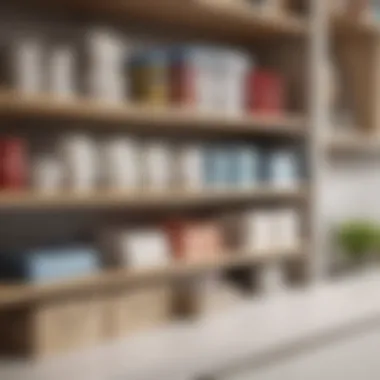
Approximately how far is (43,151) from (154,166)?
29cm

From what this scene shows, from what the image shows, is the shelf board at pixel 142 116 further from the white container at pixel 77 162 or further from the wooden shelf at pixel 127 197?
the wooden shelf at pixel 127 197

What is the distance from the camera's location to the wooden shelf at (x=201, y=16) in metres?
2.04

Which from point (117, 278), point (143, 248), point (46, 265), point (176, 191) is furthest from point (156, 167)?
point (46, 265)

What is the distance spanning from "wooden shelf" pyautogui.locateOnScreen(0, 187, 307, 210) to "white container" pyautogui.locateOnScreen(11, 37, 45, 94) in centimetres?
24

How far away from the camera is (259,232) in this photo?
229 cm

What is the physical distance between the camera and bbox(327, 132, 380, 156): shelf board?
104 inches

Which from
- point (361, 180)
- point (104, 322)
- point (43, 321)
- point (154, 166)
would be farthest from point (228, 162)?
point (361, 180)

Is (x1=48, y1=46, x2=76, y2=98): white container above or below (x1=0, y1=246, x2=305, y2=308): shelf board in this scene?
above

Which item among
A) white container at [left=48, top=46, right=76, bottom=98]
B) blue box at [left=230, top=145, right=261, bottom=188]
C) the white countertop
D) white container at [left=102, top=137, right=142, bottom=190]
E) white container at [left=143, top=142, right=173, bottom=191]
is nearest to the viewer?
the white countertop

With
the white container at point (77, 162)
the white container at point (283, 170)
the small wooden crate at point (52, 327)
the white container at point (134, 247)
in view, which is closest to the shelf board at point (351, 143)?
the white container at point (283, 170)

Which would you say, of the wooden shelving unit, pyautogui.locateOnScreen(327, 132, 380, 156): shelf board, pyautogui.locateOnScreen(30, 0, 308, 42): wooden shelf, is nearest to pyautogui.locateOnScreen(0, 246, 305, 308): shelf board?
the wooden shelving unit

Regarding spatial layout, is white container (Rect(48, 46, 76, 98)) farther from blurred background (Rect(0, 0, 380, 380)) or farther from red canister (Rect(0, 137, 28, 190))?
red canister (Rect(0, 137, 28, 190))

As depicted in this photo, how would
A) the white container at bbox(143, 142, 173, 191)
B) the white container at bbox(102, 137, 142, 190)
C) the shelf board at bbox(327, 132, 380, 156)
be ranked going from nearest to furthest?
the white container at bbox(102, 137, 142, 190)
the white container at bbox(143, 142, 173, 191)
the shelf board at bbox(327, 132, 380, 156)

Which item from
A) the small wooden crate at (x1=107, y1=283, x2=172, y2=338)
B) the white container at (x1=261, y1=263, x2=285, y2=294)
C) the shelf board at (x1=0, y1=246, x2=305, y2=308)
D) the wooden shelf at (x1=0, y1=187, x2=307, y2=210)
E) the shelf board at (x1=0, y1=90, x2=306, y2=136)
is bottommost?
the white container at (x1=261, y1=263, x2=285, y2=294)
